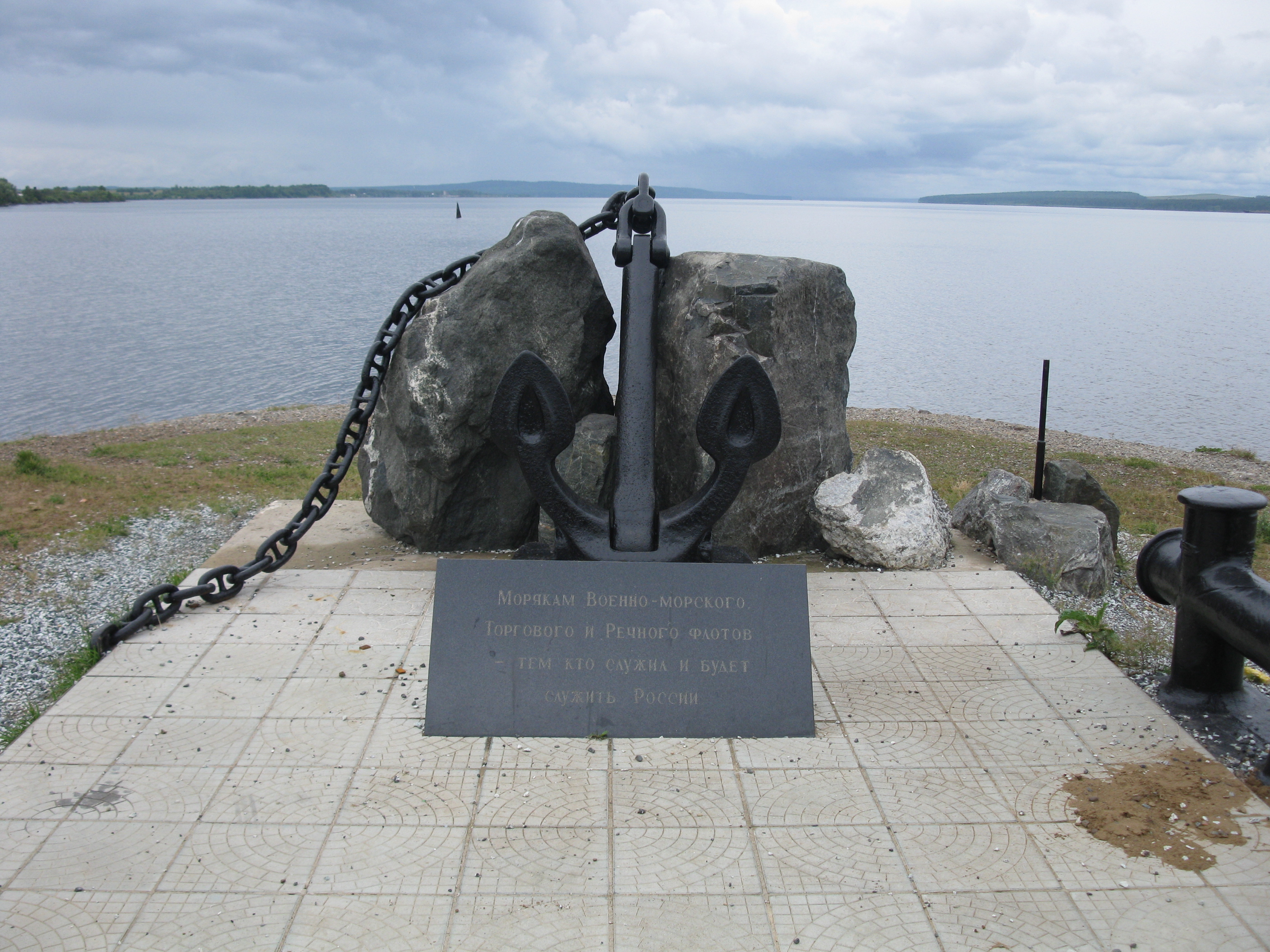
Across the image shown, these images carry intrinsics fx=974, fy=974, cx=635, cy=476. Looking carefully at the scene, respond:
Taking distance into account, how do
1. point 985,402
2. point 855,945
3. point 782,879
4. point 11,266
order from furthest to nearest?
point 11,266 < point 985,402 < point 782,879 < point 855,945

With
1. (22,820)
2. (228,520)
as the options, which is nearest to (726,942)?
(22,820)

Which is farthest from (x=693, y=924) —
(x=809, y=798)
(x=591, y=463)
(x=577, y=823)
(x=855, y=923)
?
(x=591, y=463)

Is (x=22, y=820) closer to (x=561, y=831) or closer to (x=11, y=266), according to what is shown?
(x=561, y=831)

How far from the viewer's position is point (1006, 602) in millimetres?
4793

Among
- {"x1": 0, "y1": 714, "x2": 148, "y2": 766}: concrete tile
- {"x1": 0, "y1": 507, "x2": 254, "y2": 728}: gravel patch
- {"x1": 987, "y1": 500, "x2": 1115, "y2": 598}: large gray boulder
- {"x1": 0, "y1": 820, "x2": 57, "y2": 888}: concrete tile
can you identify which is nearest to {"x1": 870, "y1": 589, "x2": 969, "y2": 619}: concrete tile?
{"x1": 987, "y1": 500, "x2": 1115, "y2": 598}: large gray boulder

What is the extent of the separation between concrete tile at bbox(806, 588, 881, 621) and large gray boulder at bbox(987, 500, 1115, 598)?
3.74 feet

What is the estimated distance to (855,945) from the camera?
2545 millimetres

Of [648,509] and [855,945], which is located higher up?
[648,509]


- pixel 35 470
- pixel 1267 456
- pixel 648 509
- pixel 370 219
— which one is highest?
pixel 370 219

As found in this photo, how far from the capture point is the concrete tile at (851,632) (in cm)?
437

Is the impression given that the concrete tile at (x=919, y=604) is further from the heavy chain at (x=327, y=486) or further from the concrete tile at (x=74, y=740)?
the concrete tile at (x=74, y=740)

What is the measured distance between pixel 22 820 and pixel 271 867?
2.95 ft

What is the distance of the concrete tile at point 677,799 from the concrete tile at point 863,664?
908mm

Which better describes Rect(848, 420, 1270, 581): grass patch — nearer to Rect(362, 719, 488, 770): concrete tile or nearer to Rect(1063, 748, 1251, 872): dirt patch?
Rect(1063, 748, 1251, 872): dirt patch
